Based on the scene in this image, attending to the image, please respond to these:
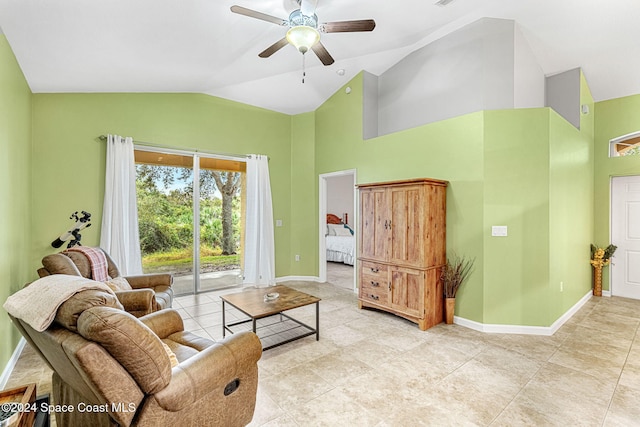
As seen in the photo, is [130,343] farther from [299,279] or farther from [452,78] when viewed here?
[299,279]

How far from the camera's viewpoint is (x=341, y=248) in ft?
25.0

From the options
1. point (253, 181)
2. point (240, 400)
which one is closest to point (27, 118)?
point (253, 181)

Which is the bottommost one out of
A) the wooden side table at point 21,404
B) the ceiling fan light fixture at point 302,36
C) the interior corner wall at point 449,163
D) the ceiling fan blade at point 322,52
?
the wooden side table at point 21,404

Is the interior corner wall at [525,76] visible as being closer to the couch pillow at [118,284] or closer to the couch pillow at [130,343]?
the couch pillow at [130,343]

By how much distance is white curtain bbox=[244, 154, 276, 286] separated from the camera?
545 cm

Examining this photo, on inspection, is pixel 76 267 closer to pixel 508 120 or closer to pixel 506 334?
pixel 506 334

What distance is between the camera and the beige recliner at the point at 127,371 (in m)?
1.21

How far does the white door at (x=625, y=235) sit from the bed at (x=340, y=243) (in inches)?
184

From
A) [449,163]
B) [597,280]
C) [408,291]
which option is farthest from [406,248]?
[597,280]

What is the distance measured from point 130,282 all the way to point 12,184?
1.41 metres


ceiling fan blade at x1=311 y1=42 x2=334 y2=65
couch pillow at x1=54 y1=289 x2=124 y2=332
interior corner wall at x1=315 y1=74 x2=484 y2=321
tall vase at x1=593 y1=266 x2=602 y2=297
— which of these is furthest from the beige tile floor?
ceiling fan blade at x1=311 y1=42 x2=334 y2=65

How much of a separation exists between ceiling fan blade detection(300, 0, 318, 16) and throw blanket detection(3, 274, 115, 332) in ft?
8.82

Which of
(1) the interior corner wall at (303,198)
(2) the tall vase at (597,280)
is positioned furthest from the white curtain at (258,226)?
(2) the tall vase at (597,280)

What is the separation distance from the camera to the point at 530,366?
269cm
